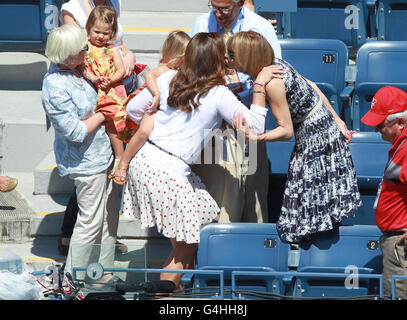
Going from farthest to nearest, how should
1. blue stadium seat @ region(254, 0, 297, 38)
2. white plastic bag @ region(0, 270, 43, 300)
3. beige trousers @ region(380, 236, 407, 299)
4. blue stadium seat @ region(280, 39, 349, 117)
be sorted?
1. blue stadium seat @ region(254, 0, 297, 38)
2. blue stadium seat @ region(280, 39, 349, 117)
3. beige trousers @ region(380, 236, 407, 299)
4. white plastic bag @ region(0, 270, 43, 300)

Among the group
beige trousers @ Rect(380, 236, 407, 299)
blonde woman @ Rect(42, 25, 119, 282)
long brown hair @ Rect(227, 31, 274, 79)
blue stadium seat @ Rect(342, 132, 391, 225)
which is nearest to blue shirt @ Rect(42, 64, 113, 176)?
blonde woman @ Rect(42, 25, 119, 282)

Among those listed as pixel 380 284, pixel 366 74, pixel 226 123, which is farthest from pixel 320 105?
pixel 366 74

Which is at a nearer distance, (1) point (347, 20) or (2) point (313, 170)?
(2) point (313, 170)

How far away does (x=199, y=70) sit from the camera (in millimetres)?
4691

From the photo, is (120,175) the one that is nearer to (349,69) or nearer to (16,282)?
(16,282)

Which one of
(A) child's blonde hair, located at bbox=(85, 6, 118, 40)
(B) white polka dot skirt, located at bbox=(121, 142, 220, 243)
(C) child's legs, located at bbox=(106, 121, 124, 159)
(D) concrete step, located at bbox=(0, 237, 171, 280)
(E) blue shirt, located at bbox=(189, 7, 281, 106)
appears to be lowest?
(D) concrete step, located at bbox=(0, 237, 171, 280)

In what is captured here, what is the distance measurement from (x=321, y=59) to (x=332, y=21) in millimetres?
1022

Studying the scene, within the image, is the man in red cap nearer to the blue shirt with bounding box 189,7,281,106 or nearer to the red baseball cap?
the red baseball cap

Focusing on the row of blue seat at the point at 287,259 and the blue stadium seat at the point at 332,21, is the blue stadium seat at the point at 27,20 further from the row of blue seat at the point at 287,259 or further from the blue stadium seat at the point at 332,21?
the row of blue seat at the point at 287,259

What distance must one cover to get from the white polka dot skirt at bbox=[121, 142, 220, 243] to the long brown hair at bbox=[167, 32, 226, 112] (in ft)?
1.11

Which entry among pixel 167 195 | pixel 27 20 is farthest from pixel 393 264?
pixel 27 20

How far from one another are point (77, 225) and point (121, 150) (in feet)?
1.76

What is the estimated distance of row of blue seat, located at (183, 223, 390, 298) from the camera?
15.4 ft

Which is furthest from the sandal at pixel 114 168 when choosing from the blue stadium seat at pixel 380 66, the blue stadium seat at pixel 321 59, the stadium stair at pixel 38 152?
the blue stadium seat at pixel 380 66
